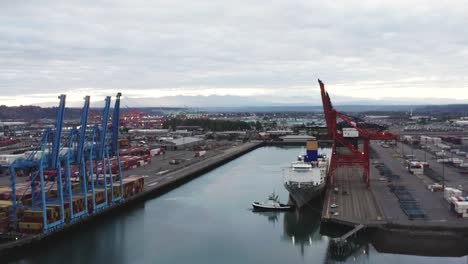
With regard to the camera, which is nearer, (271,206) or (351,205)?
(351,205)

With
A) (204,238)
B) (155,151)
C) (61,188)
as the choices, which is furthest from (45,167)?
(155,151)

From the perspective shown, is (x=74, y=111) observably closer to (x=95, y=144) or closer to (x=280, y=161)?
(x=280, y=161)

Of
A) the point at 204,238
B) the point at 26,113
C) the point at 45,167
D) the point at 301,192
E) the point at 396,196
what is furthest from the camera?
the point at 26,113

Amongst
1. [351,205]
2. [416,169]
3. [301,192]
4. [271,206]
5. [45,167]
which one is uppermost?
[45,167]

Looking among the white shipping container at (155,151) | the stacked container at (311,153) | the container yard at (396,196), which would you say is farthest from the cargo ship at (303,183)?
the white shipping container at (155,151)

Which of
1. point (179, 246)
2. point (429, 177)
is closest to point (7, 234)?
point (179, 246)

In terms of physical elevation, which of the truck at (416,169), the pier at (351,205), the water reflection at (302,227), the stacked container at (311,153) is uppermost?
the stacked container at (311,153)

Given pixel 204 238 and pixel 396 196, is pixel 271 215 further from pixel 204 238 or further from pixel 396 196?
pixel 396 196

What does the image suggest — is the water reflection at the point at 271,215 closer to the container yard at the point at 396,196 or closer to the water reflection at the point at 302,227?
the water reflection at the point at 302,227
